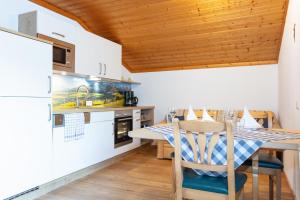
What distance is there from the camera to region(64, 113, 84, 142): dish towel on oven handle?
9.04 feet

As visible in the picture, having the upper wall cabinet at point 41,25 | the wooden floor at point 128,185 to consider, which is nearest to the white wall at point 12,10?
the upper wall cabinet at point 41,25

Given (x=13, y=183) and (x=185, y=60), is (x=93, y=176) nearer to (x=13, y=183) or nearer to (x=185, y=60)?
(x=13, y=183)

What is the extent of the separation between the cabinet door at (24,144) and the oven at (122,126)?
1.40m

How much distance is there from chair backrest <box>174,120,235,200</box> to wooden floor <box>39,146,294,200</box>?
110cm

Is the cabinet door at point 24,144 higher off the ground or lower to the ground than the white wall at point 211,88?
lower

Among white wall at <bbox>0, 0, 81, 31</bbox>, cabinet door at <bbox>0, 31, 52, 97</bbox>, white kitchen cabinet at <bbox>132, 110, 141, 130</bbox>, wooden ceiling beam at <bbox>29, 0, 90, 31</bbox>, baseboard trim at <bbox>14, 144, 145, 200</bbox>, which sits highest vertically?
wooden ceiling beam at <bbox>29, 0, 90, 31</bbox>

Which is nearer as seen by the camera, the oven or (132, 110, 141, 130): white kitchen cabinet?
the oven

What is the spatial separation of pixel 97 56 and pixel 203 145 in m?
2.67

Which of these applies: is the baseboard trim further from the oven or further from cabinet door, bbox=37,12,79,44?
cabinet door, bbox=37,12,79,44

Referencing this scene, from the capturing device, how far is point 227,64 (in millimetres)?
4328

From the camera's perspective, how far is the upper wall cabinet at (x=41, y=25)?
2.64m

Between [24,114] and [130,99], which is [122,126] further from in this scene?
[24,114]

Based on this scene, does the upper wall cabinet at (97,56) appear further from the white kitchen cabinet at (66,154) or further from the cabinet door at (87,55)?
the white kitchen cabinet at (66,154)

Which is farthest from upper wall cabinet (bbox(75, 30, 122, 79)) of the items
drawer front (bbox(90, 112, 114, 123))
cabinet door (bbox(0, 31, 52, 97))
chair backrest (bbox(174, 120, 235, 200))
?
chair backrest (bbox(174, 120, 235, 200))
